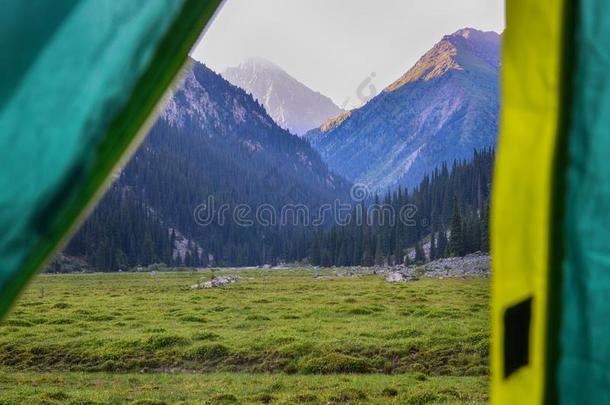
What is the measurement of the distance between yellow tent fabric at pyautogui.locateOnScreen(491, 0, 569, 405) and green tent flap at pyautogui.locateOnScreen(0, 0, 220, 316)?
20.7 inches

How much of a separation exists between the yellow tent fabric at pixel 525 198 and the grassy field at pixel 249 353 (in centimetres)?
980

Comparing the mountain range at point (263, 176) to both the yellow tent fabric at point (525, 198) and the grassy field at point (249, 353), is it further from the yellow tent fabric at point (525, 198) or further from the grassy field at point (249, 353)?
the yellow tent fabric at point (525, 198)

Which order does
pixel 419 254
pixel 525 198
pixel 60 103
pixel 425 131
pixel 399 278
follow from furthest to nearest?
pixel 425 131 < pixel 419 254 < pixel 399 278 < pixel 525 198 < pixel 60 103

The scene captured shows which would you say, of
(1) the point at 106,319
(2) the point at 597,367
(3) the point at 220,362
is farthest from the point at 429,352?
(2) the point at 597,367

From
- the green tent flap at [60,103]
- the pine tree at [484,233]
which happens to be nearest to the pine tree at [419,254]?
the pine tree at [484,233]

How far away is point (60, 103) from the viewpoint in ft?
2.54

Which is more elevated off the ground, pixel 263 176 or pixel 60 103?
pixel 263 176

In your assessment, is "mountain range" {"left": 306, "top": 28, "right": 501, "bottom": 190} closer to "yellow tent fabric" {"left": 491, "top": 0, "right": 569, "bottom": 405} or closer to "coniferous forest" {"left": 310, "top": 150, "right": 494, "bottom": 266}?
"coniferous forest" {"left": 310, "top": 150, "right": 494, "bottom": 266}

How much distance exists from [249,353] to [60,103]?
1625 cm

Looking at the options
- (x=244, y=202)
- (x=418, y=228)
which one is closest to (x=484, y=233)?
(x=418, y=228)

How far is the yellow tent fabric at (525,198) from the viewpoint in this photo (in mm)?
848

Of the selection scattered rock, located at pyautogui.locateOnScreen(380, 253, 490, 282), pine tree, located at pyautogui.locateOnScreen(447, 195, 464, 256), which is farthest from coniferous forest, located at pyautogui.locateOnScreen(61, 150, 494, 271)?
scattered rock, located at pyautogui.locateOnScreen(380, 253, 490, 282)

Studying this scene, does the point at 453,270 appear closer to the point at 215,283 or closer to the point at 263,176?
the point at 215,283

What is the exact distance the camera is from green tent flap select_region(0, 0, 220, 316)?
75cm
